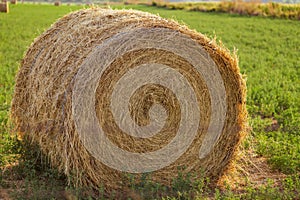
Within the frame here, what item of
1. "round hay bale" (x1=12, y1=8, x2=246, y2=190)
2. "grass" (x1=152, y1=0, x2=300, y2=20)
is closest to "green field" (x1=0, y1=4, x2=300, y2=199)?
"round hay bale" (x1=12, y1=8, x2=246, y2=190)

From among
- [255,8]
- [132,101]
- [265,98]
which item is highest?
[132,101]

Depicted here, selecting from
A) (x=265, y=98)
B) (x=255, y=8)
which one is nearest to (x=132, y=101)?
(x=265, y=98)

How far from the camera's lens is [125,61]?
5219mm

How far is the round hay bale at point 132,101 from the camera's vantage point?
5.13m

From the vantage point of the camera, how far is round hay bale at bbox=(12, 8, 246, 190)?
202 inches

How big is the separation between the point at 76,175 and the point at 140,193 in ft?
2.19

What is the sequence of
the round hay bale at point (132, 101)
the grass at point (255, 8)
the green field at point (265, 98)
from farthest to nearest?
1. the grass at point (255, 8)
2. the green field at point (265, 98)
3. the round hay bale at point (132, 101)

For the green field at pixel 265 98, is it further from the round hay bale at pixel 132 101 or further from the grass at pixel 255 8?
the grass at pixel 255 8

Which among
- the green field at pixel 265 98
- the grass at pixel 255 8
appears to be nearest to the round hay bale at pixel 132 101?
the green field at pixel 265 98

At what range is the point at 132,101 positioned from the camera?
538cm

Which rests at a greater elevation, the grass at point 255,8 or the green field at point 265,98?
the grass at point 255,8

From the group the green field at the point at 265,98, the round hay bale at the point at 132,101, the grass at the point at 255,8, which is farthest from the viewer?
the grass at the point at 255,8

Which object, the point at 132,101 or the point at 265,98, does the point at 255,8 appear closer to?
the point at 265,98

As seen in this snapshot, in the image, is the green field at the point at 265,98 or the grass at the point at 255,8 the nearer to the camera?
the green field at the point at 265,98
